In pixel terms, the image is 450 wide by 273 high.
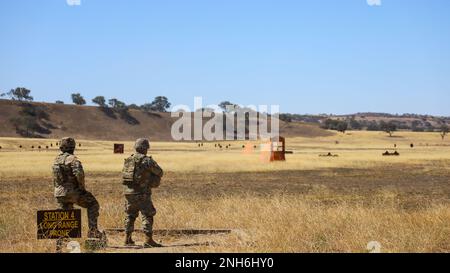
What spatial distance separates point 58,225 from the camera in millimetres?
9438

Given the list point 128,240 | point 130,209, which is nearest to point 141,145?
point 130,209

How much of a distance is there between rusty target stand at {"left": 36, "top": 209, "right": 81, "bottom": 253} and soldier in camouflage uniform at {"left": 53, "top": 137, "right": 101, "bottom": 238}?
2.31 ft

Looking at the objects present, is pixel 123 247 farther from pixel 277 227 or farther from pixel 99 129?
pixel 99 129

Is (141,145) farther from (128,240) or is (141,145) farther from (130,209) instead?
(128,240)

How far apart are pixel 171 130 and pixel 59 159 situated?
14047 centimetres

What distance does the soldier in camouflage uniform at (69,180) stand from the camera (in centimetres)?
1016

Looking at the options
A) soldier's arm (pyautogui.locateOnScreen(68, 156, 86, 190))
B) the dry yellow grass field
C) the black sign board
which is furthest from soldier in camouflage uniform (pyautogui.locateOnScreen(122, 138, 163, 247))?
the black sign board

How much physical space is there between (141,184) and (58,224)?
180 centimetres

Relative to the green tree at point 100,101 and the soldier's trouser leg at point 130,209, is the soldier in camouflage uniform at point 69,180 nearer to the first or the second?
the soldier's trouser leg at point 130,209

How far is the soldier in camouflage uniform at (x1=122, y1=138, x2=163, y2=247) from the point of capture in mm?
10594

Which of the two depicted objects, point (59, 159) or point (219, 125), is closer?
point (59, 159)
